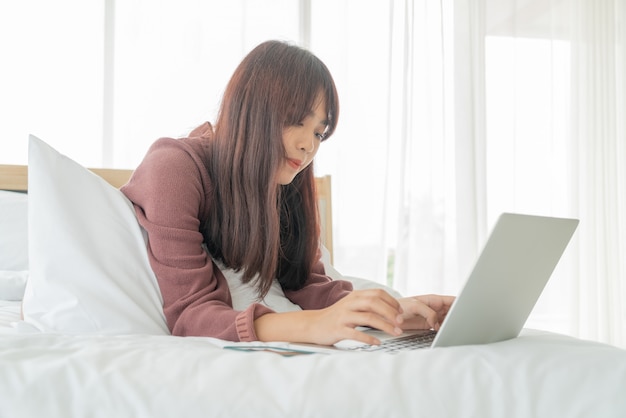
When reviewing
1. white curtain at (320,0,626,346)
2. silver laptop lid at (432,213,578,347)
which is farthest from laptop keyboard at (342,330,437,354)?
white curtain at (320,0,626,346)

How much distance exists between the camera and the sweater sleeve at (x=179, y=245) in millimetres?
1077

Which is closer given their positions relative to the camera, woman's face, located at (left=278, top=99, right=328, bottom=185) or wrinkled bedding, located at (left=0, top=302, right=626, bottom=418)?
wrinkled bedding, located at (left=0, top=302, right=626, bottom=418)

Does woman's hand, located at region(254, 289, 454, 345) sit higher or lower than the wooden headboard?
lower

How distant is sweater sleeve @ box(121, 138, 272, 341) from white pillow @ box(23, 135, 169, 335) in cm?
3

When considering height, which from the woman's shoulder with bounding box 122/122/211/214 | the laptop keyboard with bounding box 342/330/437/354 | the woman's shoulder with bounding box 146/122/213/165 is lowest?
the laptop keyboard with bounding box 342/330/437/354

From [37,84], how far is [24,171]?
2.10ft

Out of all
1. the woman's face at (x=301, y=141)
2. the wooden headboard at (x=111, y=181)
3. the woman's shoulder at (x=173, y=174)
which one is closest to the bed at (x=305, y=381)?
the woman's shoulder at (x=173, y=174)

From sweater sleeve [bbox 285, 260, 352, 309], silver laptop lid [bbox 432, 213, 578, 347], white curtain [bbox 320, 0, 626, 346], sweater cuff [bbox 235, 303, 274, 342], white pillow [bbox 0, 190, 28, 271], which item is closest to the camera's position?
silver laptop lid [bbox 432, 213, 578, 347]

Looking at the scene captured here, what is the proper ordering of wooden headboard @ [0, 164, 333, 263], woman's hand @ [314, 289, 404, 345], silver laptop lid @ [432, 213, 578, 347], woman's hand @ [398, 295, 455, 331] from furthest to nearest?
1. wooden headboard @ [0, 164, 333, 263]
2. woman's hand @ [398, 295, 455, 331]
3. woman's hand @ [314, 289, 404, 345]
4. silver laptop lid @ [432, 213, 578, 347]

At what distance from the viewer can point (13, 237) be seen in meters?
1.98

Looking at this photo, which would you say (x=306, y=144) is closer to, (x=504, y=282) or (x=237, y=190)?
(x=237, y=190)

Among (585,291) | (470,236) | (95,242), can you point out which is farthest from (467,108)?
(95,242)

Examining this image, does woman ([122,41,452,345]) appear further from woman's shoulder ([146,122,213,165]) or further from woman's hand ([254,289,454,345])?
woman's hand ([254,289,454,345])

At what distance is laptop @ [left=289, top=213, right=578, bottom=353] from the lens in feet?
2.43
